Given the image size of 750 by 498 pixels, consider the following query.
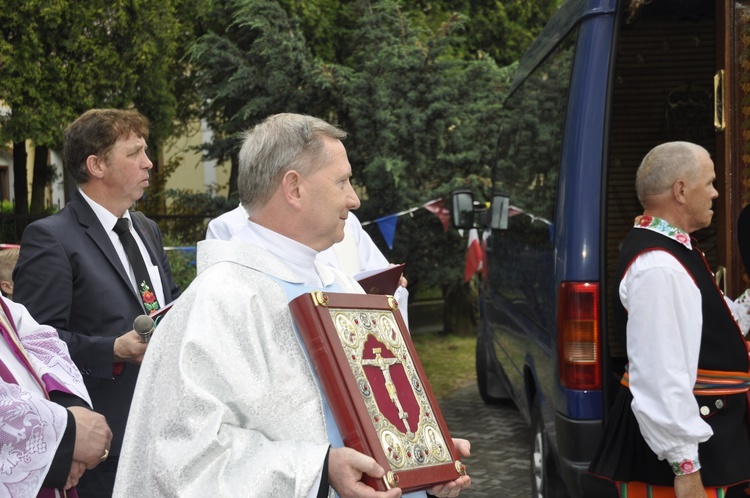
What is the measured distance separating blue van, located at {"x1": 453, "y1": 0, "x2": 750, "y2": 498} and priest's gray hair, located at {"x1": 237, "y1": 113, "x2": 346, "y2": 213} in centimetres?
191

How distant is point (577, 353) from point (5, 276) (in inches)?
106

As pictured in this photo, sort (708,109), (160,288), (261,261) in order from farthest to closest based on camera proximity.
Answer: (708,109) < (160,288) < (261,261)

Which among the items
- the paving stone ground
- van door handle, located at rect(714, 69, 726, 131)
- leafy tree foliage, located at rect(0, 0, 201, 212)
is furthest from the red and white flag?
van door handle, located at rect(714, 69, 726, 131)

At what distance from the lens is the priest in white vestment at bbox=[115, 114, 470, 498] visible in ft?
6.29

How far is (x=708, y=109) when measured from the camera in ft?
19.6

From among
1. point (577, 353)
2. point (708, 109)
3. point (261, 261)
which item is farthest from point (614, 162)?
point (261, 261)

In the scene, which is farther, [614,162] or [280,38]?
[280,38]

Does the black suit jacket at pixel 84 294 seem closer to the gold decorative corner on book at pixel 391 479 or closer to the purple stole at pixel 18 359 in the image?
the purple stole at pixel 18 359

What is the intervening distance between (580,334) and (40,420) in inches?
91.0

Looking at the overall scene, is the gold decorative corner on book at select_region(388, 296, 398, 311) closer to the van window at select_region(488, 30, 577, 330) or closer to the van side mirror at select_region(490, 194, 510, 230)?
the van window at select_region(488, 30, 577, 330)

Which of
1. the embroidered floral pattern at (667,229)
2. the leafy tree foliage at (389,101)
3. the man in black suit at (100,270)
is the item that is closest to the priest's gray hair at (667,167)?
the embroidered floral pattern at (667,229)

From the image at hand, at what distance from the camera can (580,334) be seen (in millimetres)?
3896

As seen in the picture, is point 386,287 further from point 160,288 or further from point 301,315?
point 160,288

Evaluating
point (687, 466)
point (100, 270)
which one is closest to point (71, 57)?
point (100, 270)
